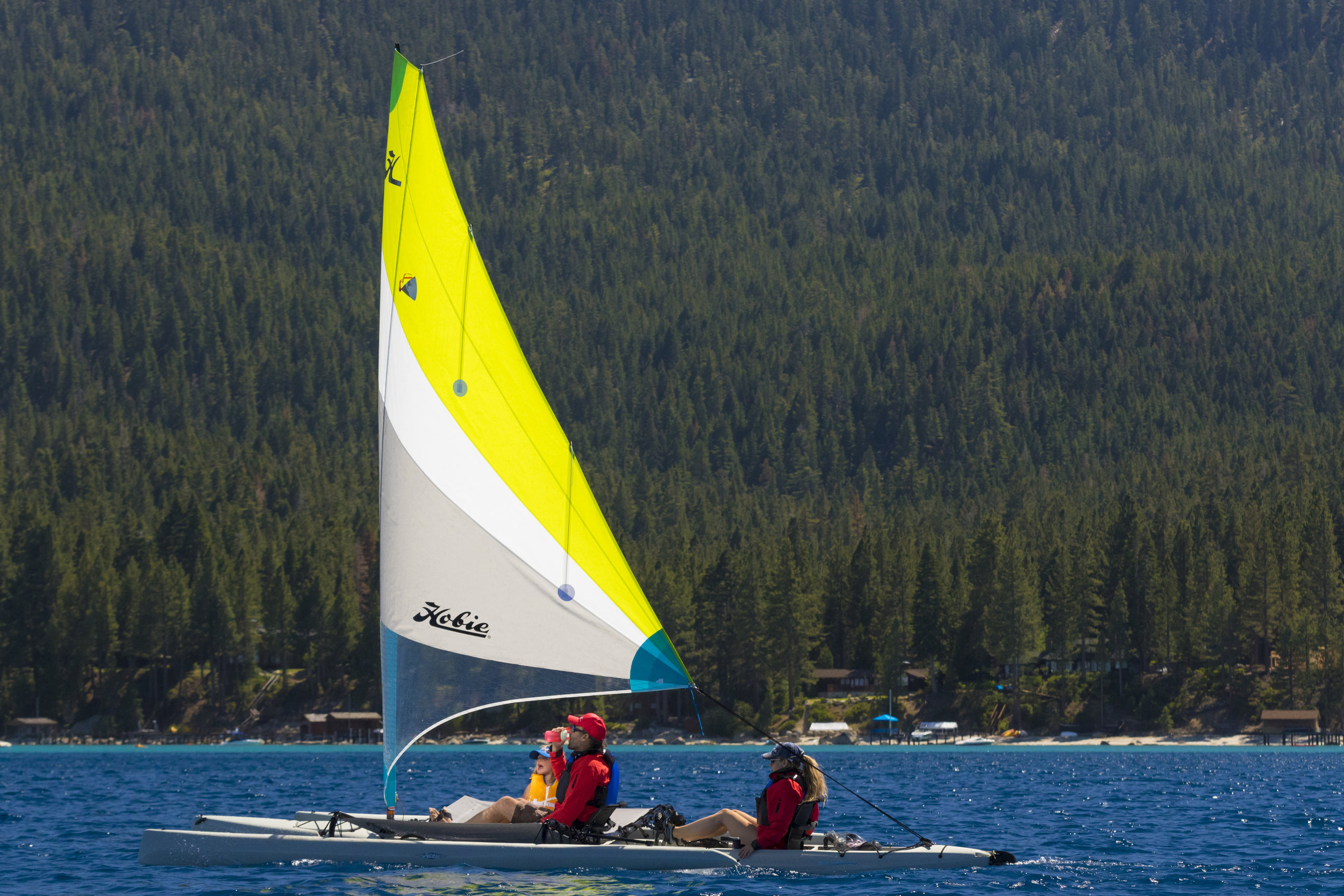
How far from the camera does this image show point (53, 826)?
45.2m

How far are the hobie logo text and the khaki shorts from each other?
3.24 m

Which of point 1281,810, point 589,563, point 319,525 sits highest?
point 319,525

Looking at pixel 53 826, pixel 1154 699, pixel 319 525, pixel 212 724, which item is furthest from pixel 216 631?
pixel 53 826

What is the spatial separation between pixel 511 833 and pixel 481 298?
845cm

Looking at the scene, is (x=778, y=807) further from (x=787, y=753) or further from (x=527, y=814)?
(x=527, y=814)

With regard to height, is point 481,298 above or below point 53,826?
above

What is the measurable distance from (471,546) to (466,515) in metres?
0.48

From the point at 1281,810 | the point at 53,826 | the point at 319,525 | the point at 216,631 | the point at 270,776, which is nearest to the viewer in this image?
the point at 53,826

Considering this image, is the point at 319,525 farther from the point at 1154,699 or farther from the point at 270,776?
the point at 270,776

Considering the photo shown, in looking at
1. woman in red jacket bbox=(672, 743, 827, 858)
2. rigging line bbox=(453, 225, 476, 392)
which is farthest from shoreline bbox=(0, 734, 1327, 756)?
rigging line bbox=(453, 225, 476, 392)

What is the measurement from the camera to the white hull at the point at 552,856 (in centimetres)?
2822

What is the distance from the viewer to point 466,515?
2823 cm

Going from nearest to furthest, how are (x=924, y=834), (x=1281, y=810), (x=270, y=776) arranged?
(x=924, y=834)
(x=1281, y=810)
(x=270, y=776)

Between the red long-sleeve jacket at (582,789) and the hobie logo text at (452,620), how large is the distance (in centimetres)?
267
